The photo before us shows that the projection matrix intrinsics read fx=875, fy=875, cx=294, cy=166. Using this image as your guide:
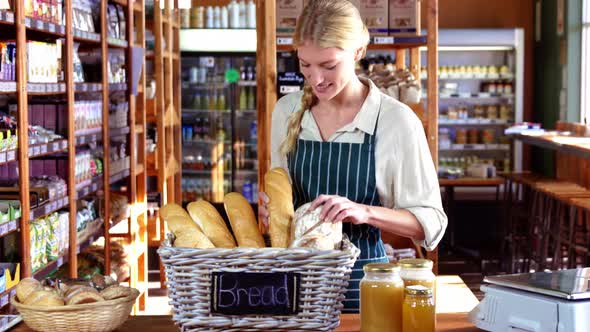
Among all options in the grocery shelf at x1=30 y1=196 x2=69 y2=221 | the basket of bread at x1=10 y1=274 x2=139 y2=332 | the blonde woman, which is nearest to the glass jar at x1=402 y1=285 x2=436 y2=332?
the blonde woman

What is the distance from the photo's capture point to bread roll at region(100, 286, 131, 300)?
1.99 meters

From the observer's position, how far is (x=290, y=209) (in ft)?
6.88

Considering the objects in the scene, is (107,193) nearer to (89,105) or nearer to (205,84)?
(89,105)

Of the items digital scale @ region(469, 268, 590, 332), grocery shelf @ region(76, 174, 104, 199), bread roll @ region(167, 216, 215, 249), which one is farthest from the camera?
grocery shelf @ region(76, 174, 104, 199)

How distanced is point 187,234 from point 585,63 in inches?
327

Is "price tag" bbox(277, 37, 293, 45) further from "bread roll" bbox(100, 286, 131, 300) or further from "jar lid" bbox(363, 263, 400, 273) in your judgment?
"jar lid" bbox(363, 263, 400, 273)

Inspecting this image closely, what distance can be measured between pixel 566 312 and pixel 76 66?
3.80 meters

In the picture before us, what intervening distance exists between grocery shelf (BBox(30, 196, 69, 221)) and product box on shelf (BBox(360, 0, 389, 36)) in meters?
1.95

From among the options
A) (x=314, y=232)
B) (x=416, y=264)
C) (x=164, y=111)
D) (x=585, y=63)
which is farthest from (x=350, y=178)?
(x=585, y=63)

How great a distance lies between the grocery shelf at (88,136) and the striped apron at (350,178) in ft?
8.62

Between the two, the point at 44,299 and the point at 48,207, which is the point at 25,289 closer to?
the point at 44,299

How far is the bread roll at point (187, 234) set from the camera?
1.86 meters

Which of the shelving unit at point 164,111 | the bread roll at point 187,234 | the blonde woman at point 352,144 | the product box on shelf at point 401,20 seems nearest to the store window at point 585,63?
the shelving unit at point 164,111

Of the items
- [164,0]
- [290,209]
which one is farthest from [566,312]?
[164,0]
